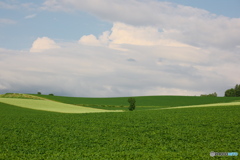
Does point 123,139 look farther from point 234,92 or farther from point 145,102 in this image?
point 234,92

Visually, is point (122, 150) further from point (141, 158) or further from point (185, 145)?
point (185, 145)

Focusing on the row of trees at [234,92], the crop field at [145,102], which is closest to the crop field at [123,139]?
the crop field at [145,102]

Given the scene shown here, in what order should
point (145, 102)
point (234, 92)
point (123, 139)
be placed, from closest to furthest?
1. point (123, 139)
2. point (145, 102)
3. point (234, 92)

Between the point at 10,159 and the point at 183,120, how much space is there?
16.1m

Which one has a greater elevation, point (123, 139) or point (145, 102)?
point (145, 102)

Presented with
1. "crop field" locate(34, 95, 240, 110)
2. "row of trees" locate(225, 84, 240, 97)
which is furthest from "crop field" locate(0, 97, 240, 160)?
"row of trees" locate(225, 84, 240, 97)

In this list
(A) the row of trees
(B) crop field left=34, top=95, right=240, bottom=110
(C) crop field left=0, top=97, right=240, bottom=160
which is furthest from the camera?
(A) the row of trees

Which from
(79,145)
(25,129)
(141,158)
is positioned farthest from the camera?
(25,129)

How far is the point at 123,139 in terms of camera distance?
62.4ft

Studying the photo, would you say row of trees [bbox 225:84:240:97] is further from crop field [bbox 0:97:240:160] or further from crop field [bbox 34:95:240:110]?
crop field [bbox 0:97:240:160]

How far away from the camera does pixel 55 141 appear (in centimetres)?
1894

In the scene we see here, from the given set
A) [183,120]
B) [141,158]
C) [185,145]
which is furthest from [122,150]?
[183,120]

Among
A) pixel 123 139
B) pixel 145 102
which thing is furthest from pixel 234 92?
pixel 123 139

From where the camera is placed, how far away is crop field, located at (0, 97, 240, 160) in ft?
50.5
